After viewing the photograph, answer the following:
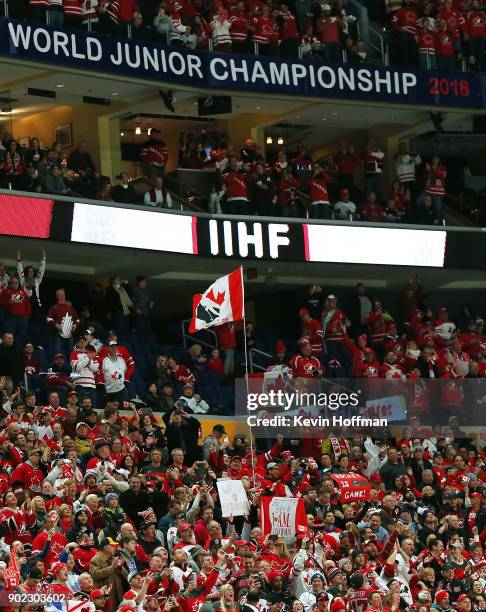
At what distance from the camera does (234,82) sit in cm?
2823

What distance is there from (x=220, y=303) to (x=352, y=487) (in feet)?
9.22

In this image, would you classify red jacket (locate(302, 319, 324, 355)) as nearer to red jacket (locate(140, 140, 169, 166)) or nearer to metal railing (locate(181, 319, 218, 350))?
metal railing (locate(181, 319, 218, 350))

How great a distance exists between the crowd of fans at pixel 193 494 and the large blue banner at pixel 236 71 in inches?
135

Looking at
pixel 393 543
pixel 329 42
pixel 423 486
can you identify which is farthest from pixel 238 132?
pixel 393 543

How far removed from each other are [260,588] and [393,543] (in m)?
2.47

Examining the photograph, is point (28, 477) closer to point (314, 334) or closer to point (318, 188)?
point (314, 334)

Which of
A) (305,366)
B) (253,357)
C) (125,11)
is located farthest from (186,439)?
(125,11)

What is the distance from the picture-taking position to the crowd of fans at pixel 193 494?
656 inches

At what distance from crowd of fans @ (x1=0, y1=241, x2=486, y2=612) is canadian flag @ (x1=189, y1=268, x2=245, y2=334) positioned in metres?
1.30

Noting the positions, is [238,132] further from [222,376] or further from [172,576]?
[172,576]

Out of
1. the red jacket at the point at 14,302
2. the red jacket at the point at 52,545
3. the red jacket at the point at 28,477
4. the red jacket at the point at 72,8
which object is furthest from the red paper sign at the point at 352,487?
the red jacket at the point at 72,8

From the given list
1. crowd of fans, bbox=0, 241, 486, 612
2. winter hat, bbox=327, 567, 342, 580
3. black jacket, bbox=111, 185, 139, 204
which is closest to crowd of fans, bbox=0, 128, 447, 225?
black jacket, bbox=111, 185, 139, 204

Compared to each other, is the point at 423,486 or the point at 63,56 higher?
the point at 63,56

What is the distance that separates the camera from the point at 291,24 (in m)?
29.5
